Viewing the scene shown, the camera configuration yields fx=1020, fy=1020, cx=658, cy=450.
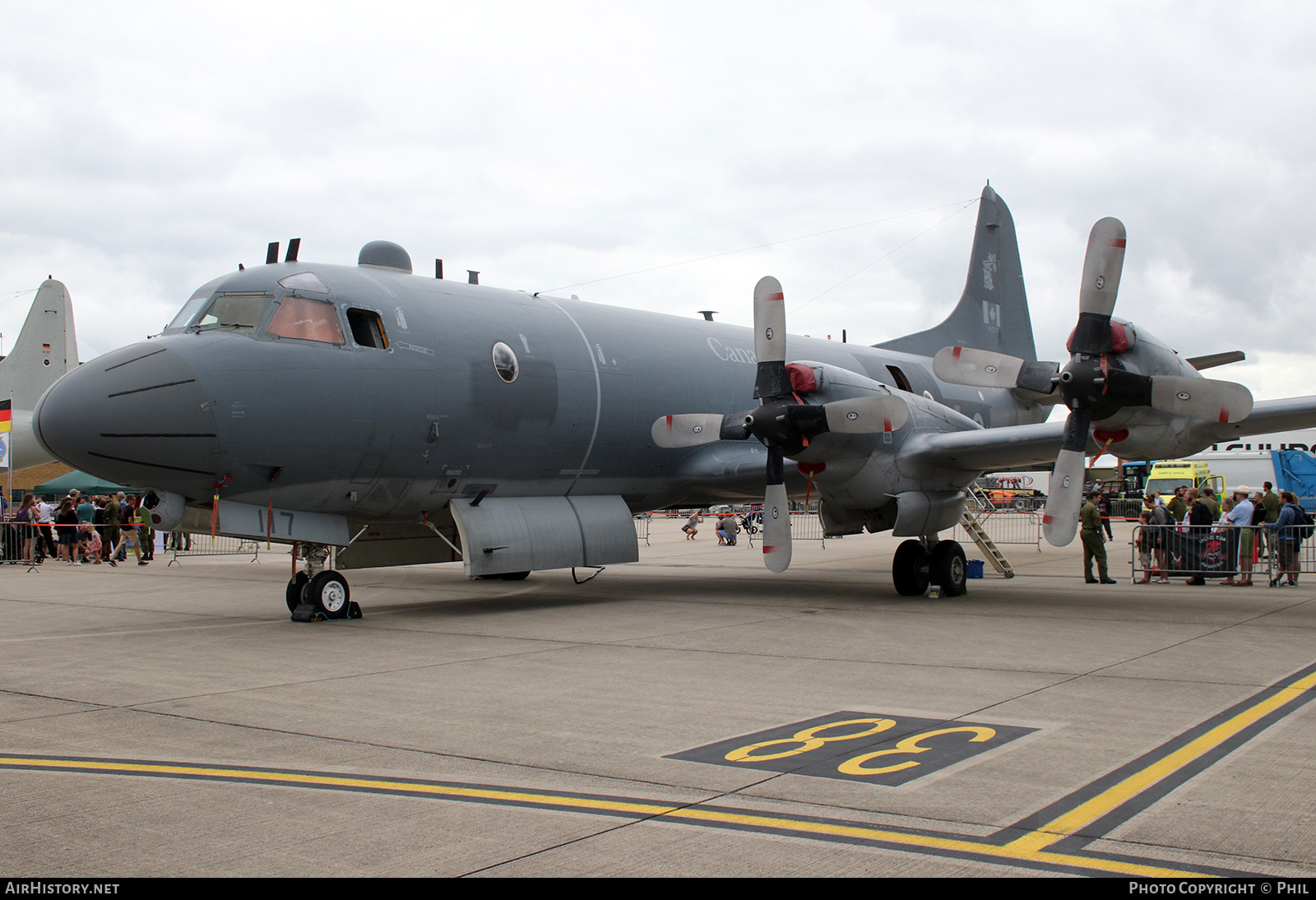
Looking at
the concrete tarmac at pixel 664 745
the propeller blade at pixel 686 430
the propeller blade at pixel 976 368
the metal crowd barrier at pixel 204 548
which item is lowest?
the concrete tarmac at pixel 664 745

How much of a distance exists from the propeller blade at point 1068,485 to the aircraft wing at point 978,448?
871mm

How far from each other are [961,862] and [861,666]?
486cm

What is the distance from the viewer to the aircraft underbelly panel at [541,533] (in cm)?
1274

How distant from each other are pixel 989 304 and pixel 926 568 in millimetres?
10279

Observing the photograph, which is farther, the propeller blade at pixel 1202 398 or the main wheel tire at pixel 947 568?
the main wheel tire at pixel 947 568

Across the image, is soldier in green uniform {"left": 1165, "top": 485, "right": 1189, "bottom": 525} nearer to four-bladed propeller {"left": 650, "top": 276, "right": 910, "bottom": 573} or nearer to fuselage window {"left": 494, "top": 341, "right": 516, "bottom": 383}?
four-bladed propeller {"left": 650, "top": 276, "right": 910, "bottom": 573}

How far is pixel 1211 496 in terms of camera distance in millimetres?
20984

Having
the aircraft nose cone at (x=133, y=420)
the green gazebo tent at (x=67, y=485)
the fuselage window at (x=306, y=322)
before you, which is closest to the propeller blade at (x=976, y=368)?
the fuselage window at (x=306, y=322)

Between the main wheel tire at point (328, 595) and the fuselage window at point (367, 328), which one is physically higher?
the fuselage window at point (367, 328)

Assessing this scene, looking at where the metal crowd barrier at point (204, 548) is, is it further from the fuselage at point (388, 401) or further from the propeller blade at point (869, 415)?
the propeller blade at point (869, 415)

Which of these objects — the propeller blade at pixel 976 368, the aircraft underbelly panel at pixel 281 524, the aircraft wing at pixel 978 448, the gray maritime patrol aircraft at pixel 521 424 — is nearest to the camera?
the gray maritime patrol aircraft at pixel 521 424

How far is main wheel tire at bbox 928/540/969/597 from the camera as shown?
14969mm

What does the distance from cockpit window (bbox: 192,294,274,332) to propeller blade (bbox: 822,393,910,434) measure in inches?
277
